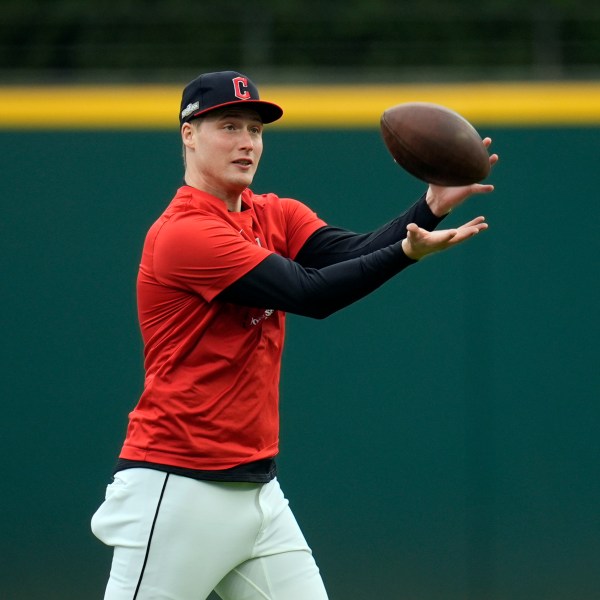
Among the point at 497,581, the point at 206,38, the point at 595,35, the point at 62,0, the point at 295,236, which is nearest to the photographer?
the point at 295,236

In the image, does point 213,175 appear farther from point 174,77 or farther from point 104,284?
point 174,77

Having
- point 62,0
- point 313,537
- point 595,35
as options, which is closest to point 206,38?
point 62,0

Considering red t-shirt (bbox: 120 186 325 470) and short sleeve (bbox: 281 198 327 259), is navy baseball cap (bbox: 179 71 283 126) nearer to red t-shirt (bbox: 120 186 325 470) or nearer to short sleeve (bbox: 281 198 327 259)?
red t-shirt (bbox: 120 186 325 470)

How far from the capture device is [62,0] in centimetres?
710

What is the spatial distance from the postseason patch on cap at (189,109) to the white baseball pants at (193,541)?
109 cm

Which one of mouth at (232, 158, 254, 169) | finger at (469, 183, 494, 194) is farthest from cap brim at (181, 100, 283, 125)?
finger at (469, 183, 494, 194)

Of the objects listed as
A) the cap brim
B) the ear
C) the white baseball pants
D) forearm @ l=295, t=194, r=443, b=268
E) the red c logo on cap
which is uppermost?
the red c logo on cap

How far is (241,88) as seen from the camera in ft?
11.1

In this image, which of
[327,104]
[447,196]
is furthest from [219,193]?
[327,104]

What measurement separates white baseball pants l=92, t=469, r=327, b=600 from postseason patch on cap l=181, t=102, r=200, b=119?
1.09 m

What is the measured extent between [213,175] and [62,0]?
4178 millimetres

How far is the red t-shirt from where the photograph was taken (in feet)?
10.6

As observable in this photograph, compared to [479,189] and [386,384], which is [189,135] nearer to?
[479,189]

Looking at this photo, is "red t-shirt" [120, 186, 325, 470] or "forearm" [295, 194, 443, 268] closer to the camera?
"red t-shirt" [120, 186, 325, 470]
